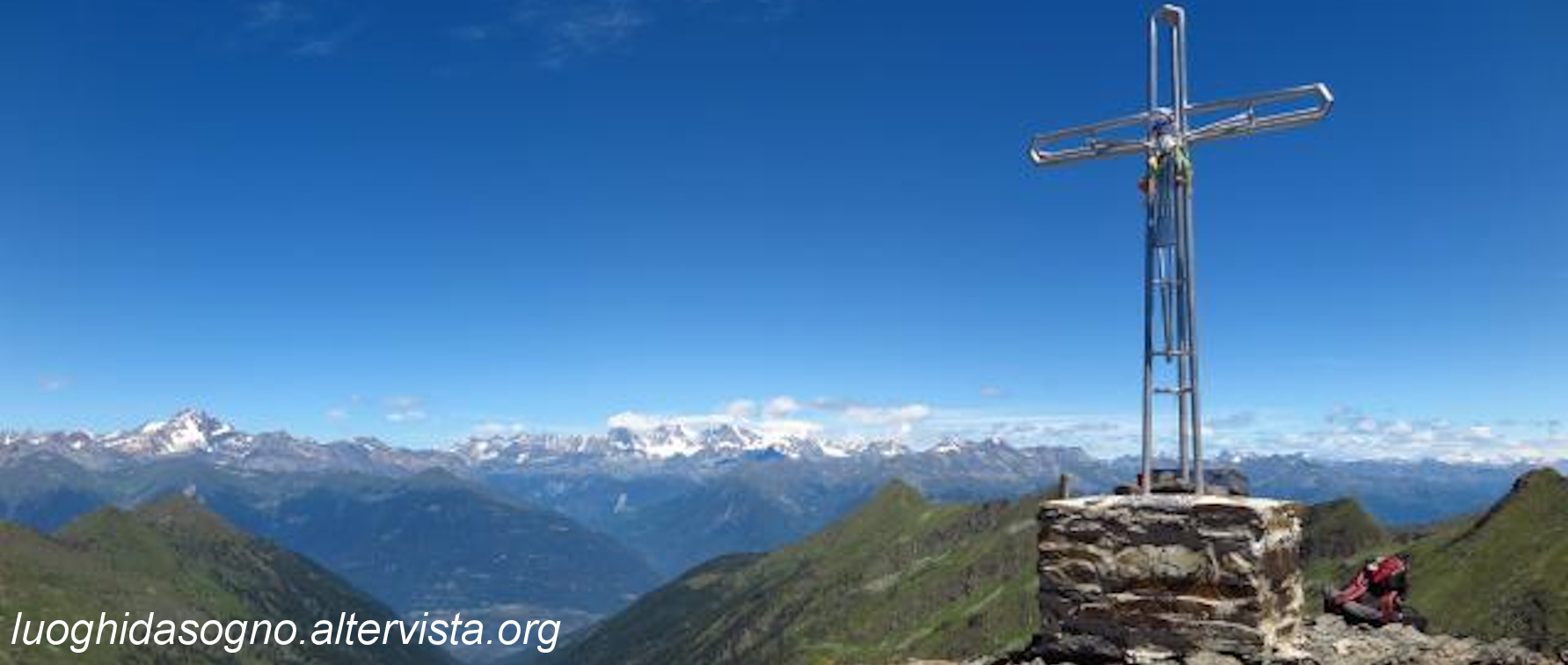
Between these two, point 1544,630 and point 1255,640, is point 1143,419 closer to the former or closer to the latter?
point 1255,640

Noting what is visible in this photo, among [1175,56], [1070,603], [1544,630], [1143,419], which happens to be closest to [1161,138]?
[1175,56]

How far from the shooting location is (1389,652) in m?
15.9

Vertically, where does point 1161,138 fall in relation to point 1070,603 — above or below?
above

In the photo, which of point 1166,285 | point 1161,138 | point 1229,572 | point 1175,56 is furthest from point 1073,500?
point 1175,56

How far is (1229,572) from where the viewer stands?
16.0 meters

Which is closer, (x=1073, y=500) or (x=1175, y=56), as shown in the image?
(x=1073, y=500)

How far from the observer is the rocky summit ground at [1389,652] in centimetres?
1445

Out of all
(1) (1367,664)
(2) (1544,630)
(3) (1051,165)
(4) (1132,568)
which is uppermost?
(3) (1051,165)

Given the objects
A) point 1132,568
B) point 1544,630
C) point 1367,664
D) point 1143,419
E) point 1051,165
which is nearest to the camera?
point 1367,664

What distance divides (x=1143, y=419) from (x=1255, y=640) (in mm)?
3730

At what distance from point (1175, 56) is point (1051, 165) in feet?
9.09

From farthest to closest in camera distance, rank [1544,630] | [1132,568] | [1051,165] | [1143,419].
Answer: [1544,630], [1051,165], [1143,419], [1132,568]

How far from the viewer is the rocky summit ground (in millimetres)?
14445

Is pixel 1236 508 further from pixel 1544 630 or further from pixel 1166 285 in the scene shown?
pixel 1544 630
